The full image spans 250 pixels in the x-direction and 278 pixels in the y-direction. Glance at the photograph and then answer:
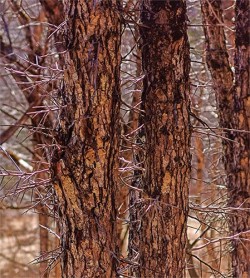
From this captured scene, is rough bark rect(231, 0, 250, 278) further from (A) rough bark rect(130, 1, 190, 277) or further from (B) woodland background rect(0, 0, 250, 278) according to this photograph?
(A) rough bark rect(130, 1, 190, 277)

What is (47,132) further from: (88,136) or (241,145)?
(88,136)

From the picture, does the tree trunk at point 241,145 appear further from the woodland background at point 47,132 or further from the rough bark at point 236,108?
the woodland background at point 47,132

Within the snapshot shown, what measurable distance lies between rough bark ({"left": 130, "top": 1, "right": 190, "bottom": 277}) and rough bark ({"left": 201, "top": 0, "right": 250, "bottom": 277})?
5.95 ft

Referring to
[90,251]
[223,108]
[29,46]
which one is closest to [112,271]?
[90,251]

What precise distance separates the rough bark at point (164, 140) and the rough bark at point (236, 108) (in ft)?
5.95

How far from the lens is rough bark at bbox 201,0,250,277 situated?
5551 millimetres

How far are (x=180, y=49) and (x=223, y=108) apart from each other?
231 centimetres

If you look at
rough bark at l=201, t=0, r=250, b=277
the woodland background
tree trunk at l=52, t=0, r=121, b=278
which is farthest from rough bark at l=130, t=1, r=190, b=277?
rough bark at l=201, t=0, r=250, b=277

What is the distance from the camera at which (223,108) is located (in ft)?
19.1

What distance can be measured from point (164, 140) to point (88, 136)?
97cm

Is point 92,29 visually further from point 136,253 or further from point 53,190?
point 136,253

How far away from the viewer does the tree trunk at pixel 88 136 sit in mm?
2822

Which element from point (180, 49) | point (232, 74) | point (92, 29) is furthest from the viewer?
point (232, 74)

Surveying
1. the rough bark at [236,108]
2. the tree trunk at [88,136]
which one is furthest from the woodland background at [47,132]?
the tree trunk at [88,136]
